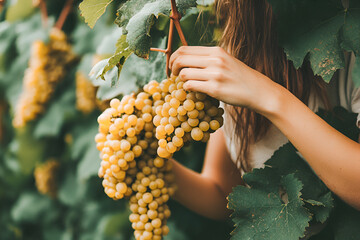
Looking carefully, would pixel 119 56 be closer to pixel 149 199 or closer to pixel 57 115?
pixel 149 199

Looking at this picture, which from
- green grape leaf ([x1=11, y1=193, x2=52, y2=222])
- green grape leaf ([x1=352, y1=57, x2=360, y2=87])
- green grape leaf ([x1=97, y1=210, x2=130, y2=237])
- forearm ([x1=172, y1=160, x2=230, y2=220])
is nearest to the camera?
green grape leaf ([x1=352, y1=57, x2=360, y2=87])

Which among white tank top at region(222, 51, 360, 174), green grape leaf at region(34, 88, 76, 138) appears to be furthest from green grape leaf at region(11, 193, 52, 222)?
white tank top at region(222, 51, 360, 174)

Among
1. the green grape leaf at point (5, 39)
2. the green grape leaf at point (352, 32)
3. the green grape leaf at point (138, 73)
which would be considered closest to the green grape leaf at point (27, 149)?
the green grape leaf at point (5, 39)

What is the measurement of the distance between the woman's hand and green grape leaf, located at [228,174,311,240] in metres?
0.19

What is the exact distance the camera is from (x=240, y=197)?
2.21 ft

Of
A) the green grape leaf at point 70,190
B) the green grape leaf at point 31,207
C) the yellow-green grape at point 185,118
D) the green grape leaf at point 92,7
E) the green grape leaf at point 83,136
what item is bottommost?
the green grape leaf at point 31,207

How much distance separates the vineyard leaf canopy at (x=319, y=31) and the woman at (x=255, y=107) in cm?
8

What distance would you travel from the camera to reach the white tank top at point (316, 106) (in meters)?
0.71

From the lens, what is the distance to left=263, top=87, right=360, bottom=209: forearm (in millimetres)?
568

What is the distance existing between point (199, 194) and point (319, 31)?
1.88 ft

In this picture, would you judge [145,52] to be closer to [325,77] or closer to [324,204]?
[325,77]

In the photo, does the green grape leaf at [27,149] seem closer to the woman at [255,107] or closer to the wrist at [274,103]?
the woman at [255,107]

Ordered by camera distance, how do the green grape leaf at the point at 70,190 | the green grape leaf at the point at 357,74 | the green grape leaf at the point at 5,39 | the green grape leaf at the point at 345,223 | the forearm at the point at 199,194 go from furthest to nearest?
1. the green grape leaf at the point at 5,39
2. the green grape leaf at the point at 70,190
3. the forearm at the point at 199,194
4. the green grape leaf at the point at 345,223
5. the green grape leaf at the point at 357,74

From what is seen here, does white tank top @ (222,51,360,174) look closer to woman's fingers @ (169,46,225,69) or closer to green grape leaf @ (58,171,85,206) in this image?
woman's fingers @ (169,46,225,69)
